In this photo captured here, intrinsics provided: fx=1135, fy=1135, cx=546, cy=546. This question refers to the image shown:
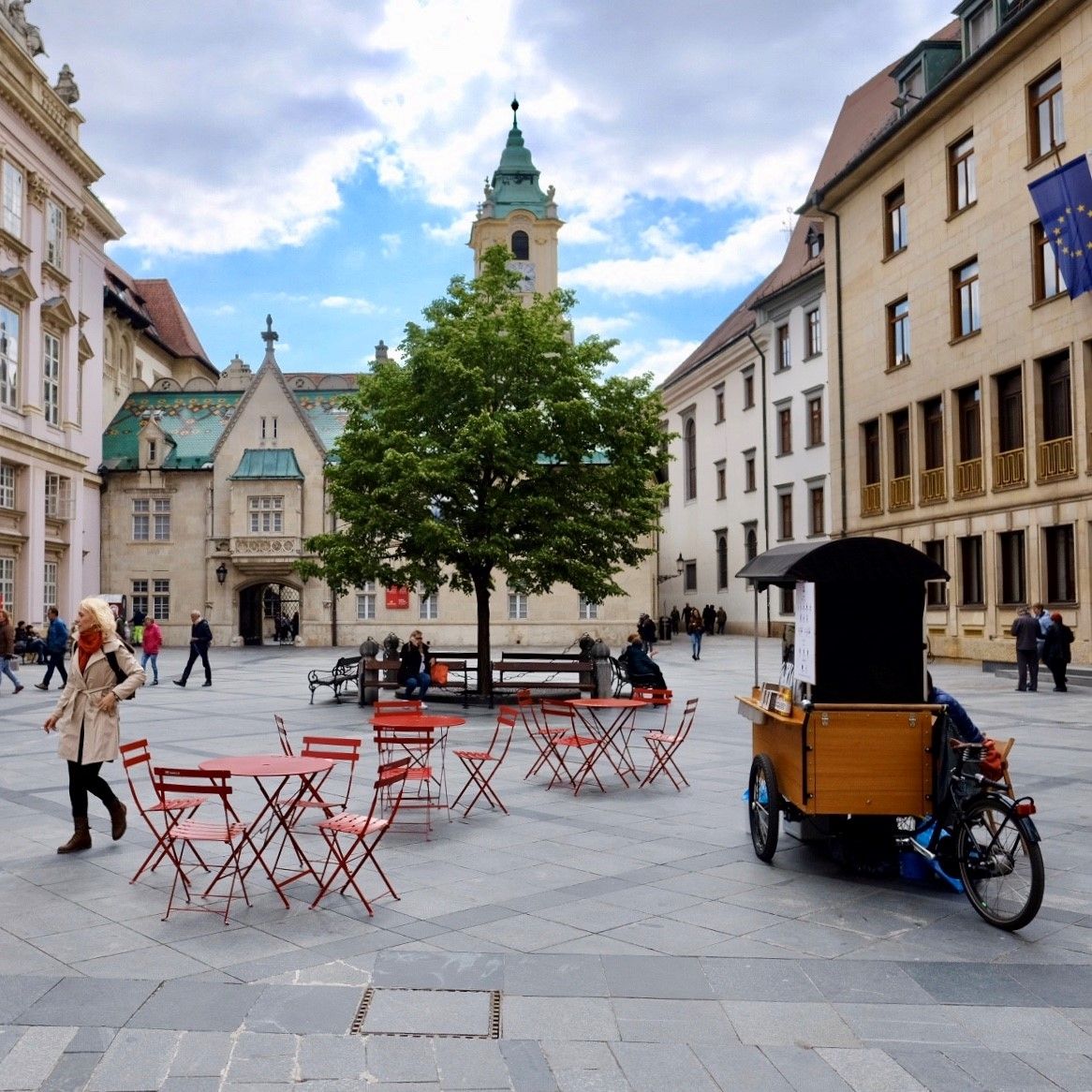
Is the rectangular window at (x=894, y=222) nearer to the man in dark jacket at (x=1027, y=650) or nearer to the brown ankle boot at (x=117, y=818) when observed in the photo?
the man in dark jacket at (x=1027, y=650)

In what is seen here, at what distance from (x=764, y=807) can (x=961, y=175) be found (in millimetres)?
27444

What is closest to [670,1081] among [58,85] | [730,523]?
[58,85]

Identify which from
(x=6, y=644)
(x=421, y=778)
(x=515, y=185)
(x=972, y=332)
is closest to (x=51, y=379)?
(x=6, y=644)

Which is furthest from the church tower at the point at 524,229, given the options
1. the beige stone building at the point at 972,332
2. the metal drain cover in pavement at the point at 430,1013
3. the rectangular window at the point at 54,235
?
the metal drain cover in pavement at the point at 430,1013

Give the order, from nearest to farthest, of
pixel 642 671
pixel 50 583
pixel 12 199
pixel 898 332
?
pixel 642 671 → pixel 898 332 → pixel 12 199 → pixel 50 583

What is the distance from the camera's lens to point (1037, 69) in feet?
89.3

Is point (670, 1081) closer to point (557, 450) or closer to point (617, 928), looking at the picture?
point (617, 928)

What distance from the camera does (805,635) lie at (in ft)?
25.6

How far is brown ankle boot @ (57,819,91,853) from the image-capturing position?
8521mm

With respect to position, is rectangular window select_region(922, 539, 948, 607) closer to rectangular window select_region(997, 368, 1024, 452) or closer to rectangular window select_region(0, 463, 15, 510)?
rectangular window select_region(997, 368, 1024, 452)

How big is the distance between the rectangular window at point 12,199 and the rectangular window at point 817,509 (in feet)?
99.4

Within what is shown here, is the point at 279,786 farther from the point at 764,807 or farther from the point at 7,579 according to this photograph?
the point at 7,579

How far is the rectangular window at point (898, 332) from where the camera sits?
111 feet

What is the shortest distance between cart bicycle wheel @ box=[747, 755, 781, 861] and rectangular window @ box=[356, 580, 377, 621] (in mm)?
40960
